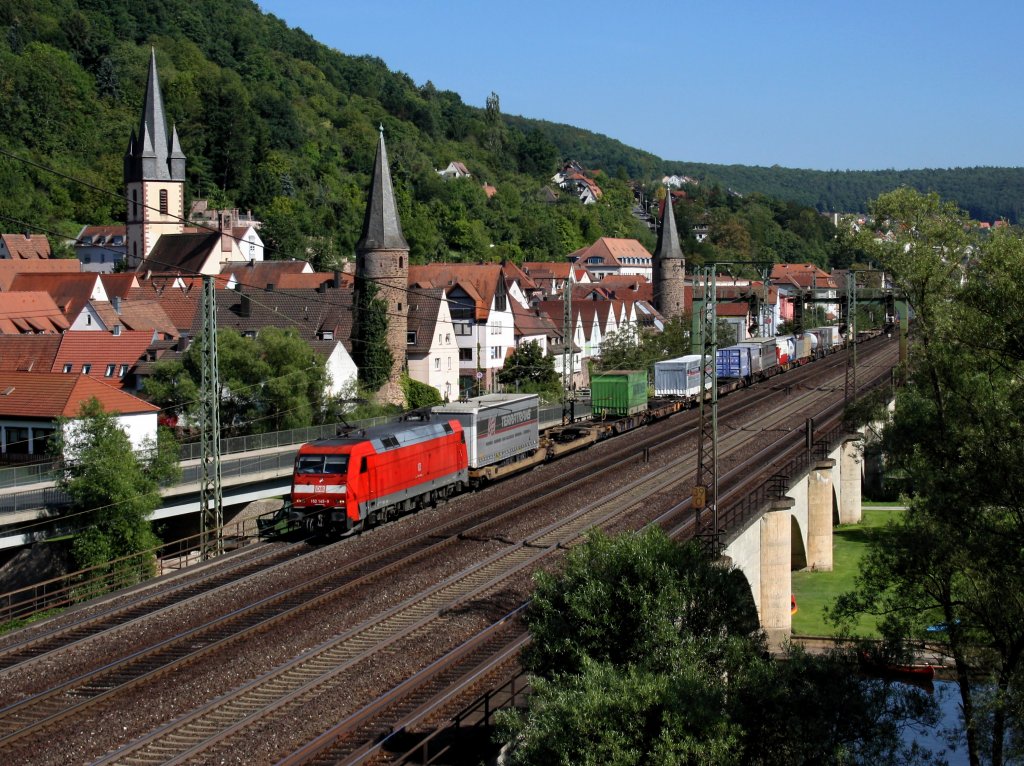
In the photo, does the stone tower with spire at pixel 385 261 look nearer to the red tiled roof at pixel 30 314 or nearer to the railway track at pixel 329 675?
the red tiled roof at pixel 30 314

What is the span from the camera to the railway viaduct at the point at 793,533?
34.3m

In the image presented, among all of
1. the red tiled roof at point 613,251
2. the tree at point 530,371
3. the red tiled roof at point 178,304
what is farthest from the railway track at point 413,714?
the red tiled roof at point 613,251

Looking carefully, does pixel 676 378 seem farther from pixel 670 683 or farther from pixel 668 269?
pixel 668 269

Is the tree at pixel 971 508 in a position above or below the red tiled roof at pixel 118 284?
below

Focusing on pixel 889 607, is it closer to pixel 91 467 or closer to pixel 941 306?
pixel 941 306

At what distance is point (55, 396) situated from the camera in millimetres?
42625

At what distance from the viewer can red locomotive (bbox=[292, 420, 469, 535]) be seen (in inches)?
1201

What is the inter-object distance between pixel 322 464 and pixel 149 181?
87.5 meters

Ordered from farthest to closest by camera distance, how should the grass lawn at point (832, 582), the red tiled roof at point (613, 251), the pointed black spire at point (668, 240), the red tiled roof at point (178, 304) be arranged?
the red tiled roof at point (613, 251) → the pointed black spire at point (668, 240) → the red tiled roof at point (178, 304) → the grass lawn at point (832, 582)

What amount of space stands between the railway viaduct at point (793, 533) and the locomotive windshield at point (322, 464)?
32.5ft

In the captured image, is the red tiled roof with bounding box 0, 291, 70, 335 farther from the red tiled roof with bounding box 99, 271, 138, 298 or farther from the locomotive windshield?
the locomotive windshield

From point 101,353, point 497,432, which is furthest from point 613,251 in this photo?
point 497,432

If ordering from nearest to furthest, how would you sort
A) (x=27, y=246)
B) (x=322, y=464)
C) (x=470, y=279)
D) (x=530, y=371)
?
(x=322, y=464) → (x=530, y=371) → (x=470, y=279) → (x=27, y=246)

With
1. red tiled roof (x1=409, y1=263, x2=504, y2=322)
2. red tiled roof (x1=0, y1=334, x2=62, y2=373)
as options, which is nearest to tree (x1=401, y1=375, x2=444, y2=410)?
red tiled roof (x1=409, y1=263, x2=504, y2=322)
